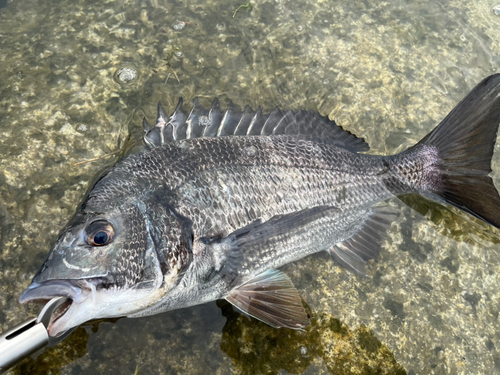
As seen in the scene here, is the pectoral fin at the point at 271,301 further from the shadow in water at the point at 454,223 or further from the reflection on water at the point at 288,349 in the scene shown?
the shadow in water at the point at 454,223

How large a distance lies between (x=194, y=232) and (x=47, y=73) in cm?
229

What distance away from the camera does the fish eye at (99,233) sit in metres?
1.91

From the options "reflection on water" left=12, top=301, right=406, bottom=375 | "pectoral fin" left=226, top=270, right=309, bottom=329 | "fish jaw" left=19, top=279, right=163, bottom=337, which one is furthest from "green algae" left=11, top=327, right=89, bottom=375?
"pectoral fin" left=226, top=270, right=309, bottom=329

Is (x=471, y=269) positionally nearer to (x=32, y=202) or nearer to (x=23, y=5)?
(x=32, y=202)

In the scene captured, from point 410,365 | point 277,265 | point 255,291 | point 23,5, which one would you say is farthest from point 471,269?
point 23,5

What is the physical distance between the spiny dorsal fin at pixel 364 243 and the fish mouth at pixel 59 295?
5.45ft

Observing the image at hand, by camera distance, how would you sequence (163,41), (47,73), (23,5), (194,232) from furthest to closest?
1. (23,5)
2. (163,41)
3. (47,73)
4. (194,232)

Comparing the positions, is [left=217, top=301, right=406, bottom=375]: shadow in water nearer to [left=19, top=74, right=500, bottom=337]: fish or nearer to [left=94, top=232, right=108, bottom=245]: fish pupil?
[left=19, top=74, right=500, bottom=337]: fish

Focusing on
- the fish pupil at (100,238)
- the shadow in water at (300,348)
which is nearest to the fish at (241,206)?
the fish pupil at (100,238)

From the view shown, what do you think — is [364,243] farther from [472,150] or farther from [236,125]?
[236,125]

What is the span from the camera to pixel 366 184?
2.79 m

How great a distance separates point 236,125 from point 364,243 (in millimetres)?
1221

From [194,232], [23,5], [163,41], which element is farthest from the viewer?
[23,5]

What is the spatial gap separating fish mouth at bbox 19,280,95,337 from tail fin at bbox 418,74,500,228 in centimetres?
239
